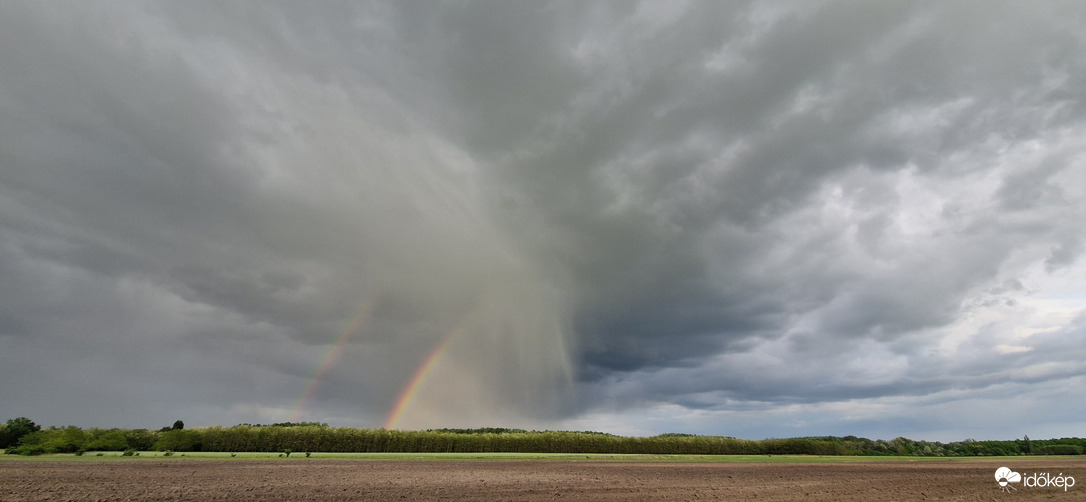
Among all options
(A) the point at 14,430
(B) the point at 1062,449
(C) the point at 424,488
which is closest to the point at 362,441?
(A) the point at 14,430

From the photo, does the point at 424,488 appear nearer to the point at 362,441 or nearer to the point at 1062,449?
the point at 362,441

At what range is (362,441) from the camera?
324 ft

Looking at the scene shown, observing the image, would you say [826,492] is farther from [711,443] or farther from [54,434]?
[54,434]

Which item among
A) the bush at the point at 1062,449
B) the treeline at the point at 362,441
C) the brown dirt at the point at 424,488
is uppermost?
the brown dirt at the point at 424,488

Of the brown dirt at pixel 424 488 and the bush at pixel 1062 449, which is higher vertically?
the brown dirt at pixel 424 488

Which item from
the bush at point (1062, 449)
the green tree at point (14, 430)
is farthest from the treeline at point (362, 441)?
the bush at point (1062, 449)

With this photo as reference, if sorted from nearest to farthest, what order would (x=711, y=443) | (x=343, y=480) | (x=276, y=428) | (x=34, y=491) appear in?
(x=34, y=491) < (x=343, y=480) < (x=276, y=428) < (x=711, y=443)

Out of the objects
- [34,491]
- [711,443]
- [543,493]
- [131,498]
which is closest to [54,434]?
[34,491]

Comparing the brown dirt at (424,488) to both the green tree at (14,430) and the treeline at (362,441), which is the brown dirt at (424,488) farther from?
the green tree at (14,430)

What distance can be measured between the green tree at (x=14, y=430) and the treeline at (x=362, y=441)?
4.6 inches

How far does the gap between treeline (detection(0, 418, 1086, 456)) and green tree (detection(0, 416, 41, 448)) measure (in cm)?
12

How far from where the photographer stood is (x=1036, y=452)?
543 feet

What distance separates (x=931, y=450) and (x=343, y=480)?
678 ft

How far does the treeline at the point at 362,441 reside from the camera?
263ft
